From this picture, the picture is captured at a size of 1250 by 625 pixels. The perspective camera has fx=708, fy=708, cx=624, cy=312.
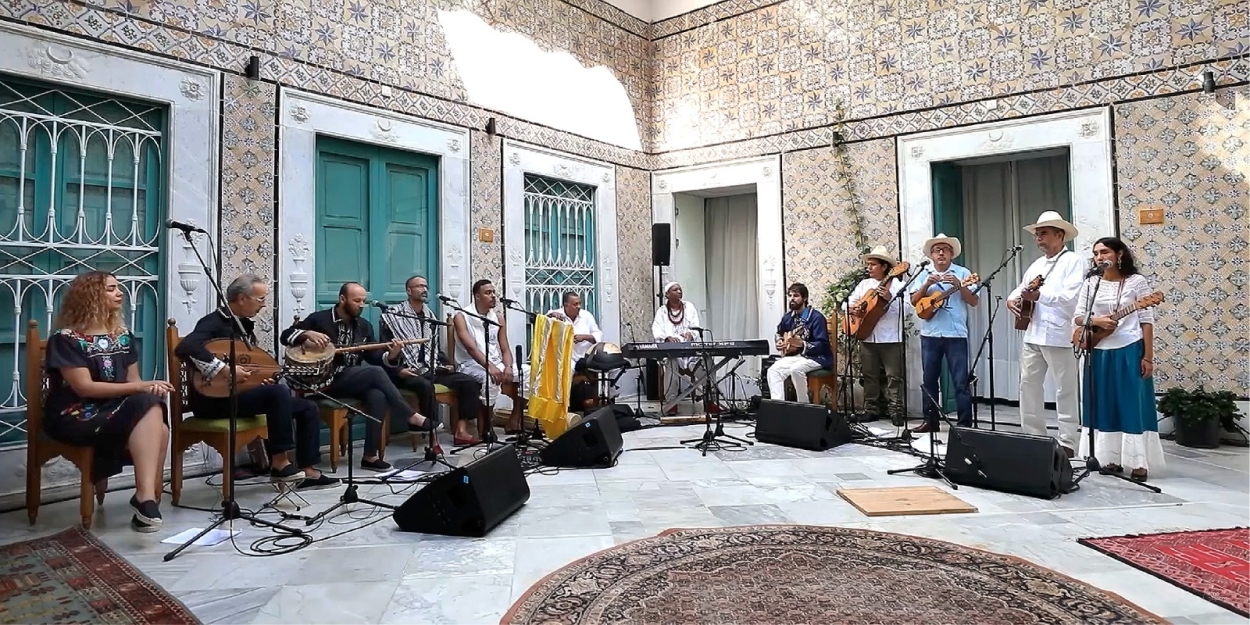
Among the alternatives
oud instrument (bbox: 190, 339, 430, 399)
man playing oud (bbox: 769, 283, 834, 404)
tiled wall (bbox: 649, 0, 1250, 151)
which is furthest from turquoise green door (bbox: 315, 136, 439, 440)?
tiled wall (bbox: 649, 0, 1250, 151)

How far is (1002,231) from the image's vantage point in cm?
702

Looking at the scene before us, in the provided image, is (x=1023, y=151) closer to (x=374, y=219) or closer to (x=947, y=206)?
(x=947, y=206)

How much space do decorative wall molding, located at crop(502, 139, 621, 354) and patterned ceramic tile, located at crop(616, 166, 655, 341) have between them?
115 mm

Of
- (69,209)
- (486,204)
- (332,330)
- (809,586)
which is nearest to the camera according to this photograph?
(809,586)

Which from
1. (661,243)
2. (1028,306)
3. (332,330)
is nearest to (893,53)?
(661,243)

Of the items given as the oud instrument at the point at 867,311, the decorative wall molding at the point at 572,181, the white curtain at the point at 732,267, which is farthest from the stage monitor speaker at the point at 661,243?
the oud instrument at the point at 867,311

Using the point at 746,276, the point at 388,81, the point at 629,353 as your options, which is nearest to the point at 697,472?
the point at 629,353

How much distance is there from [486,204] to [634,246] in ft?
6.58

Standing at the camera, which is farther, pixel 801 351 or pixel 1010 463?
pixel 801 351

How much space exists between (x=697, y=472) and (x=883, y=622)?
212 cm

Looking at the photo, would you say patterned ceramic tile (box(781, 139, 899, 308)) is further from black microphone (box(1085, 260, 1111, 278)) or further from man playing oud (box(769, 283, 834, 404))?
black microphone (box(1085, 260, 1111, 278))

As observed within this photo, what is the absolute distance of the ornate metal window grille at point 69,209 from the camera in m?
3.75

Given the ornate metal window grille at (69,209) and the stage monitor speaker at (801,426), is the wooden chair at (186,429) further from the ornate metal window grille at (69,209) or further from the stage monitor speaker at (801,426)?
the stage monitor speaker at (801,426)

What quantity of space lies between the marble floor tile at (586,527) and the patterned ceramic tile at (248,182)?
138cm
